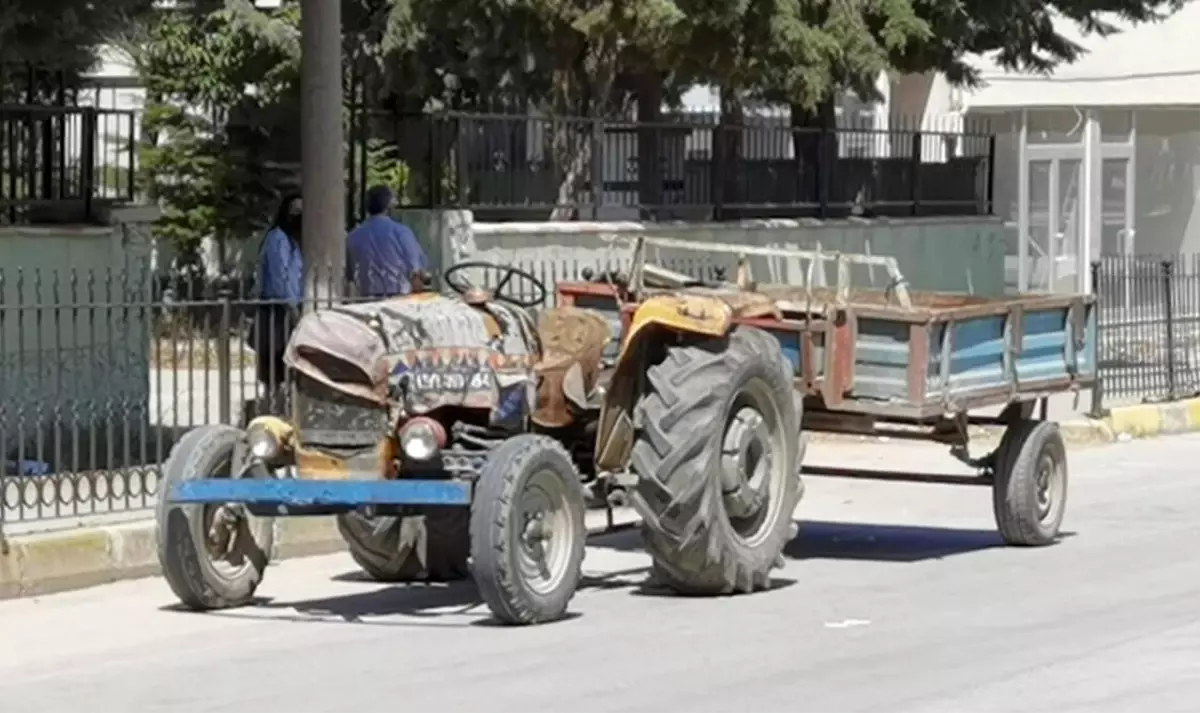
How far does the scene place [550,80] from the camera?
77.7ft

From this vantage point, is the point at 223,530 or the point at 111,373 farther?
the point at 111,373

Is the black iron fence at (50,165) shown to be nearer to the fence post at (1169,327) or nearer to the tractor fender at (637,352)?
the tractor fender at (637,352)

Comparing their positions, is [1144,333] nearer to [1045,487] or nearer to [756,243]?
[756,243]

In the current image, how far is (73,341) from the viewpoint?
564 inches

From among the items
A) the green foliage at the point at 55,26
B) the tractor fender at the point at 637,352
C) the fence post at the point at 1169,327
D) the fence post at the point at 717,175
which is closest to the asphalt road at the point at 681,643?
the tractor fender at the point at 637,352

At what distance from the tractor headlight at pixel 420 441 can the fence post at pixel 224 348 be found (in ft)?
10.2

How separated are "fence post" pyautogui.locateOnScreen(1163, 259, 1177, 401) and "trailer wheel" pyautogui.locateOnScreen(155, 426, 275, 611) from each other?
44.9 feet

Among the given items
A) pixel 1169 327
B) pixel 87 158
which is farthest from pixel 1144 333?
pixel 87 158

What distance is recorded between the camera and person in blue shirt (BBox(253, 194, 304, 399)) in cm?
1403

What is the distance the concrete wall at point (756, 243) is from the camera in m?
18.5

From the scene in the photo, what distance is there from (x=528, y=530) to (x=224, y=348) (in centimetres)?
376

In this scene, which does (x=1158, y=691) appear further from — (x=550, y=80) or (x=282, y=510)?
(x=550, y=80)

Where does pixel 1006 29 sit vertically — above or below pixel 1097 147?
above

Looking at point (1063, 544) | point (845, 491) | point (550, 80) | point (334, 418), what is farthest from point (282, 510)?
point (550, 80)
